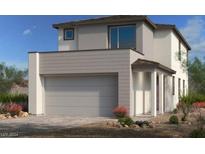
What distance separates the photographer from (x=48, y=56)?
2223 centimetres

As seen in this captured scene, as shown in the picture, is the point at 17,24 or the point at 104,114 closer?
the point at 104,114

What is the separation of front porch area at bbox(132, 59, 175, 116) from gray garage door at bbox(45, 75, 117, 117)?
4.91 feet

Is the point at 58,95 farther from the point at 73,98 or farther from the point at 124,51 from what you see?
the point at 124,51

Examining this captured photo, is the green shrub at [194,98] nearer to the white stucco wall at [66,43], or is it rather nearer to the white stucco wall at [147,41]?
the white stucco wall at [147,41]

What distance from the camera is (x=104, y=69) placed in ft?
68.0

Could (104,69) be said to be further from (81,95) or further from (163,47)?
(163,47)

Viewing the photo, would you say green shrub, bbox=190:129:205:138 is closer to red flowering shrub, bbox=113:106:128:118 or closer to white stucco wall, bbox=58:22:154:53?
red flowering shrub, bbox=113:106:128:118

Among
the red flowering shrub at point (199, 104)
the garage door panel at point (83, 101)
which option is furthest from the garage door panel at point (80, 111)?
the red flowering shrub at point (199, 104)

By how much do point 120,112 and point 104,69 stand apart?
8.61ft

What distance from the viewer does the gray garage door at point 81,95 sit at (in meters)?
21.0
